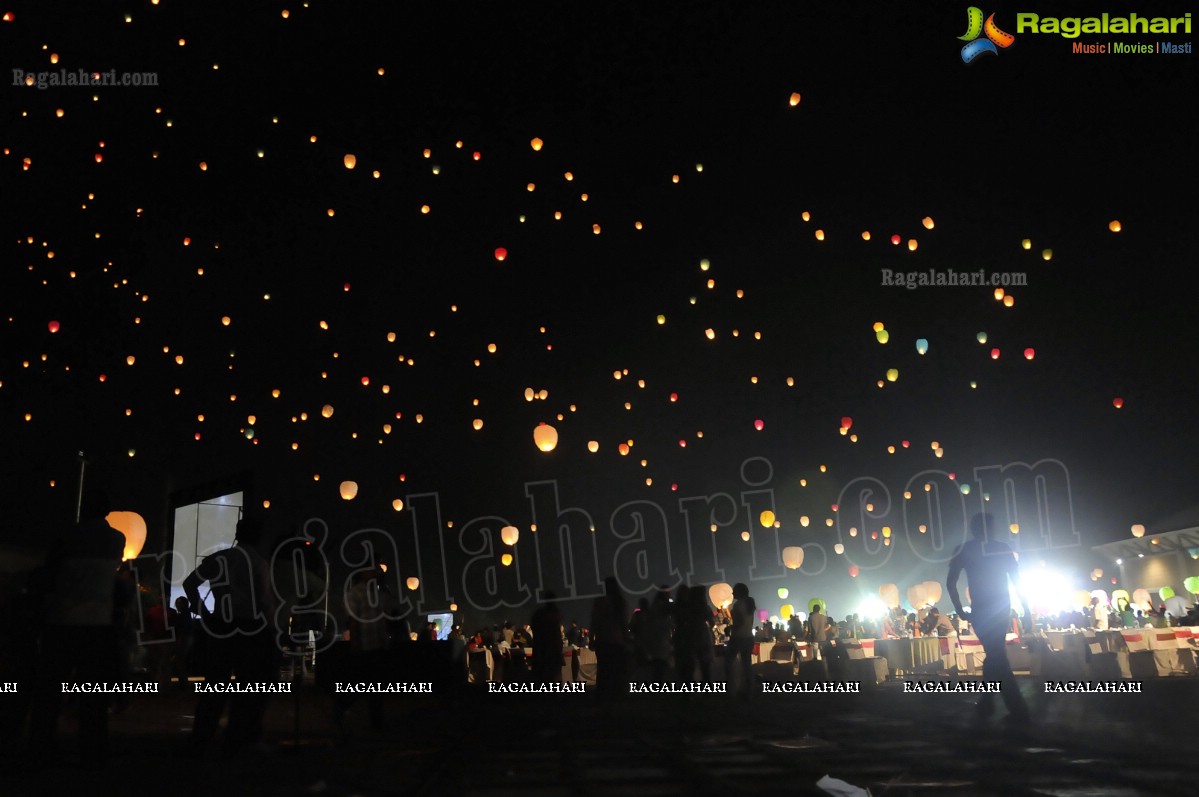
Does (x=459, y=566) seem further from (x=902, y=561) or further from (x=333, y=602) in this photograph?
(x=333, y=602)

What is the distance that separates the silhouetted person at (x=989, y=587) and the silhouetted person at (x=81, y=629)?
548cm

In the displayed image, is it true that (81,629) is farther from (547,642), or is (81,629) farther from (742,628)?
(547,642)

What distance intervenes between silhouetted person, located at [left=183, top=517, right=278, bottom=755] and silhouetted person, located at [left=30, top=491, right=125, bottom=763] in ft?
1.60

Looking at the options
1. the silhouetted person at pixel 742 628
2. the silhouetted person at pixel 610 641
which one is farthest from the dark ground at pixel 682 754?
the silhouetted person at pixel 610 641

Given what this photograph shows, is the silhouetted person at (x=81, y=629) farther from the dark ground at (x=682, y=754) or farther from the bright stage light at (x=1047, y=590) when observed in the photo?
the bright stage light at (x=1047, y=590)

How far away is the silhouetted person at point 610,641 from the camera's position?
38.9ft

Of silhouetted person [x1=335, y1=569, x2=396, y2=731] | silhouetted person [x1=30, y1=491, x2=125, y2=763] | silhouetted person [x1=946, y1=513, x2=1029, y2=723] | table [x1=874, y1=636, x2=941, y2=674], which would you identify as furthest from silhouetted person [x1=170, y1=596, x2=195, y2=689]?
table [x1=874, y1=636, x2=941, y2=674]

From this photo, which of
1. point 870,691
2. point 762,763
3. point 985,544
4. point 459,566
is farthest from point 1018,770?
point 459,566

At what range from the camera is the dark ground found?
439 centimetres

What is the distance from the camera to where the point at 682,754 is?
222 inches

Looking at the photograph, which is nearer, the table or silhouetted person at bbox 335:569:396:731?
silhouetted person at bbox 335:569:396:731

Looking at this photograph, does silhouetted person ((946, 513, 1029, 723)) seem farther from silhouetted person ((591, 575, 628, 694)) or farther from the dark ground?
silhouetted person ((591, 575, 628, 694))

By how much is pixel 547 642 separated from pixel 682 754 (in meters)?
7.49

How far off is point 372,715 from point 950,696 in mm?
5363
